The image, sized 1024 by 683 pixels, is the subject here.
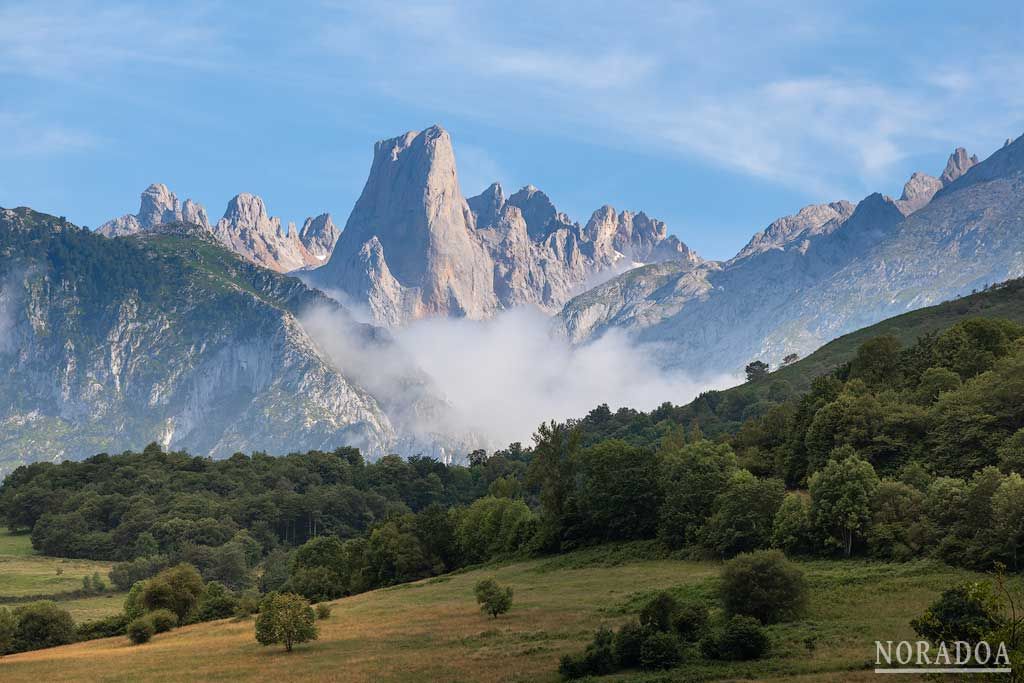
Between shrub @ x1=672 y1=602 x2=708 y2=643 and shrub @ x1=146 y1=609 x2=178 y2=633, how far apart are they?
64.8m

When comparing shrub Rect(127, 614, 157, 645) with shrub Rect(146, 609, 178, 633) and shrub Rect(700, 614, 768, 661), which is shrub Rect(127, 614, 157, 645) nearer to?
shrub Rect(146, 609, 178, 633)

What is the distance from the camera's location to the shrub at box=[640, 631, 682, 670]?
5756 cm

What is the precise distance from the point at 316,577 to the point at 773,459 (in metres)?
67.1

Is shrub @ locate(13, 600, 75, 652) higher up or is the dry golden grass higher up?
shrub @ locate(13, 600, 75, 652)

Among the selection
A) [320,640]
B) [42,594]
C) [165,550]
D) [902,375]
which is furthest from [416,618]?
[165,550]

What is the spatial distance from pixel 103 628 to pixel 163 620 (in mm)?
8898

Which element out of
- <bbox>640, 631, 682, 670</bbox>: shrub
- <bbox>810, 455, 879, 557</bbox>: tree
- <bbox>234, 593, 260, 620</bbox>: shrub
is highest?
<bbox>810, 455, 879, 557</bbox>: tree

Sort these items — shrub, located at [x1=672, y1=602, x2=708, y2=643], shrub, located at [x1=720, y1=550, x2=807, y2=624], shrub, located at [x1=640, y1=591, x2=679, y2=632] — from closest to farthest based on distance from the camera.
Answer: shrub, located at [x1=640, y1=591, x2=679, y2=632]
shrub, located at [x1=672, y1=602, x2=708, y2=643]
shrub, located at [x1=720, y1=550, x2=807, y2=624]

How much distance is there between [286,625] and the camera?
76.8 metres

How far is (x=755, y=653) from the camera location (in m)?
57.1

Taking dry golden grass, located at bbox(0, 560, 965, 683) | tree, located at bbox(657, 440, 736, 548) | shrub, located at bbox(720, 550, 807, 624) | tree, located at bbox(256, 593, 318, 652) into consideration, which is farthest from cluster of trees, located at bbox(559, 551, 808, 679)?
tree, located at bbox(657, 440, 736, 548)

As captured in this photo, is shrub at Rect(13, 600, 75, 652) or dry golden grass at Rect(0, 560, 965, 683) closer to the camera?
dry golden grass at Rect(0, 560, 965, 683)

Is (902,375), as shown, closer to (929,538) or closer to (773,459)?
(773,459)

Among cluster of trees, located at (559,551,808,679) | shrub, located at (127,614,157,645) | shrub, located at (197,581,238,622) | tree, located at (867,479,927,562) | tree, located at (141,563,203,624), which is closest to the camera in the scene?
cluster of trees, located at (559,551,808,679)
